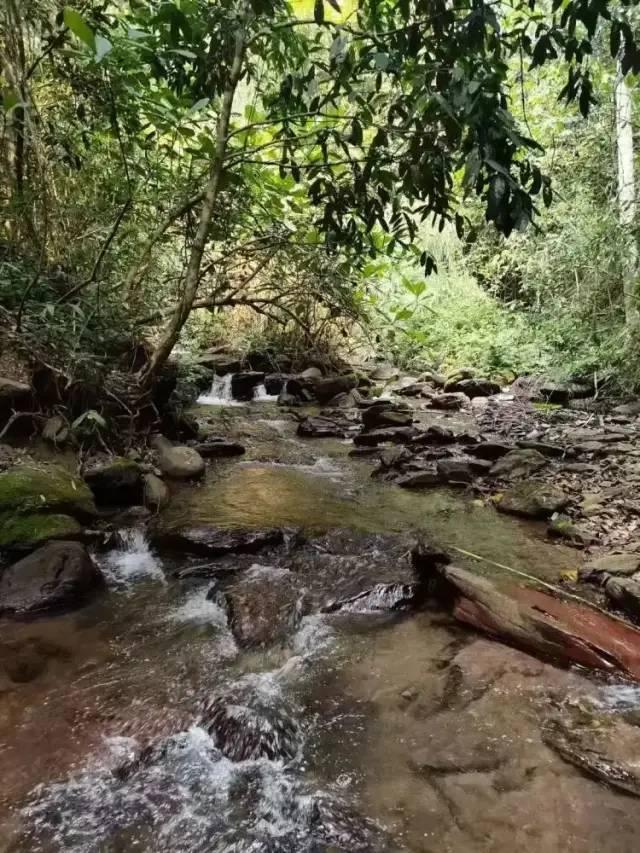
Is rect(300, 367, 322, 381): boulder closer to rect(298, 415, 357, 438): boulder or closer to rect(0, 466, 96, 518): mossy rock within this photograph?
rect(298, 415, 357, 438): boulder

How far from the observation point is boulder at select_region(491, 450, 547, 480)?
5.38 metres

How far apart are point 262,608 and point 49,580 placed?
1.18 m

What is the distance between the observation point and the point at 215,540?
392 centimetres

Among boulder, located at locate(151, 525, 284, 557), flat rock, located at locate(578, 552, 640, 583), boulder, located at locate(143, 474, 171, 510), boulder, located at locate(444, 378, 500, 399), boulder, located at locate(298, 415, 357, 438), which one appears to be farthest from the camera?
boulder, located at locate(444, 378, 500, 399)

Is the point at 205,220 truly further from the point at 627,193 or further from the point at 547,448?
the point at 627,193

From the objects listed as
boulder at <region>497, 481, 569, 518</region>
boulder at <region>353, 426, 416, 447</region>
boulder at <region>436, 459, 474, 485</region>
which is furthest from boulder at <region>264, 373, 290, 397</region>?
boulder at <region>497, 481, 569, 518</region>

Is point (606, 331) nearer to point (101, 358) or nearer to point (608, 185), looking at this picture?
point (608, 185)

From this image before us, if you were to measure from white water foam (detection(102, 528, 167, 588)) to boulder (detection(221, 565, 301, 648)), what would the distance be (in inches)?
23.0

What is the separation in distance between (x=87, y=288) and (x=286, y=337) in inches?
218

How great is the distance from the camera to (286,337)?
991 cm

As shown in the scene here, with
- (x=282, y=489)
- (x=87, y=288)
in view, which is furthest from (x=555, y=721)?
(x=87, y=288)

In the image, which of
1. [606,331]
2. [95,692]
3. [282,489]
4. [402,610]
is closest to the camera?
[95,692]

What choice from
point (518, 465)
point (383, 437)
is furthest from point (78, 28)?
point (383, 437)

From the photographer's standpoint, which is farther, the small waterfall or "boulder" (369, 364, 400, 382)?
"boulder" (369, 364, 400, 382)
